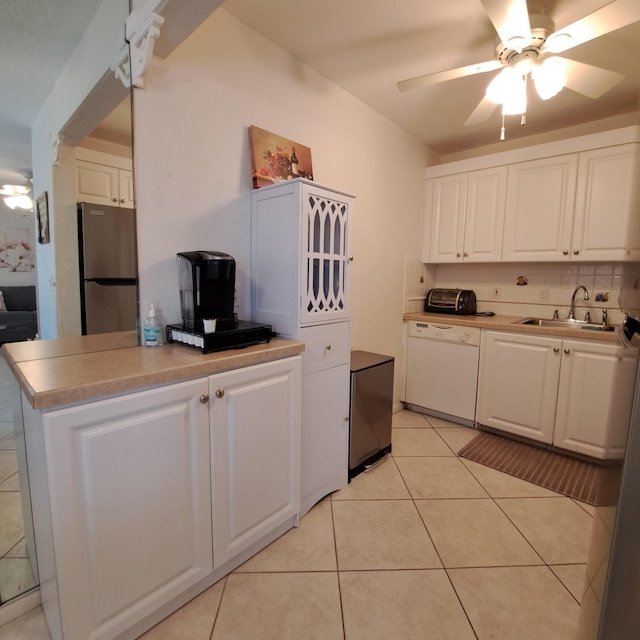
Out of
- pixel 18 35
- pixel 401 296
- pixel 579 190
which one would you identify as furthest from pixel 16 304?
pixel 579 190

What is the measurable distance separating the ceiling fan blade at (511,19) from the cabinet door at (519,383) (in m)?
1.78

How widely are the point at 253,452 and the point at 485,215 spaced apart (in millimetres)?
2647

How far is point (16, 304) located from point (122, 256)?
388 millimetres

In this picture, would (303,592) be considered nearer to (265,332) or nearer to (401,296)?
(265,332)

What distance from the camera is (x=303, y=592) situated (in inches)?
54.5

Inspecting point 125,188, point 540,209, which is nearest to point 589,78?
point 540,209

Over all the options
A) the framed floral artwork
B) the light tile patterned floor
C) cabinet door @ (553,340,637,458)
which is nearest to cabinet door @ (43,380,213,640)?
the light tile patterned floor

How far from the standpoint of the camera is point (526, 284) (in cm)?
306

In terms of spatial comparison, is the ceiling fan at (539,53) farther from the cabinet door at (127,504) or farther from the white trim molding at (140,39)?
the cabinet door at (127,504)

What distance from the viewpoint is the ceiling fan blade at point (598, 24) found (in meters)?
1.21

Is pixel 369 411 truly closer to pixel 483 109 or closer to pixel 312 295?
pixel 312 295

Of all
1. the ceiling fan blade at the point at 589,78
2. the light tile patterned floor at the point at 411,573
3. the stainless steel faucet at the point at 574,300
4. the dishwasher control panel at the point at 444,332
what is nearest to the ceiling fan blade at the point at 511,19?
the ceiling fan blade at the point at 589,78

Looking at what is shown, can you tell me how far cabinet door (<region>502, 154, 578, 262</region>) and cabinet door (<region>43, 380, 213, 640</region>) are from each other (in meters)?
2.66

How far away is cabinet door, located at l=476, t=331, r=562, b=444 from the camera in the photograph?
8.05ft
